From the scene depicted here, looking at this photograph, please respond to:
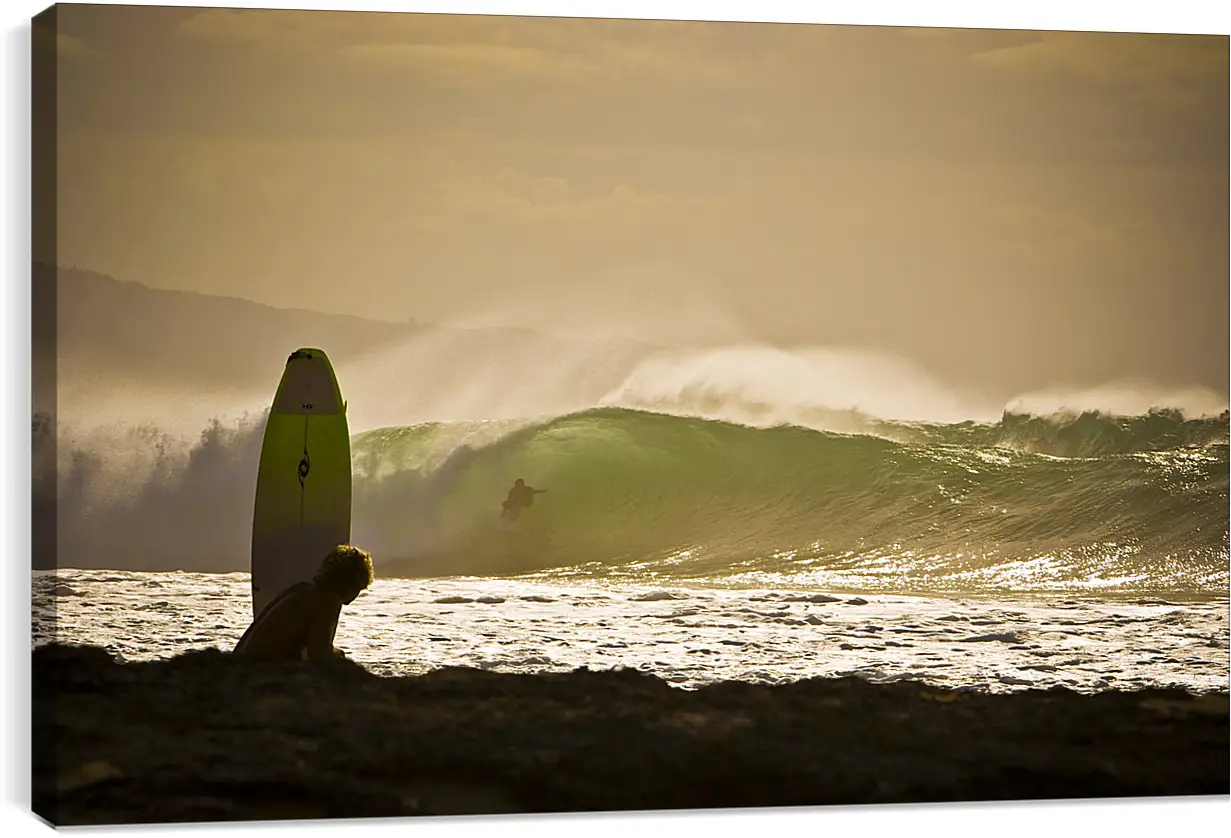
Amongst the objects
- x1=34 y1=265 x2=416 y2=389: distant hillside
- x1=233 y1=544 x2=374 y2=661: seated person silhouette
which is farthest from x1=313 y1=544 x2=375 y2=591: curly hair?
x1=34 y1=265 x2=416 y2=389: distant hillside

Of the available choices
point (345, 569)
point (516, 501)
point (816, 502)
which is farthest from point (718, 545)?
point (345, 569)

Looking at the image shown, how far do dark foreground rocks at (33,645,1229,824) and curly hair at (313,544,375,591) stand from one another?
0.23 m

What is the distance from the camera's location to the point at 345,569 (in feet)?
15.2

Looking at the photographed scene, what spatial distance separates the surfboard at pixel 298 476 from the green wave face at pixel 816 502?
84 mm

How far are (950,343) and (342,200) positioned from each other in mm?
1752

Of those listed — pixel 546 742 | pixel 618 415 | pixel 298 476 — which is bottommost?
pixel 546 742

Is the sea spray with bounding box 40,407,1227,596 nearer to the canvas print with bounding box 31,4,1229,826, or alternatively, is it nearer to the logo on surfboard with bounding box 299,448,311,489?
the canvas print with bounding box 31,4,1229,826

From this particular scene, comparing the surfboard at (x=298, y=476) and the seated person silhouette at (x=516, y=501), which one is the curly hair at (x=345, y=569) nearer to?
the surfboard at (x=298, y=476)

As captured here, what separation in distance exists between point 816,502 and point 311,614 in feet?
4.68

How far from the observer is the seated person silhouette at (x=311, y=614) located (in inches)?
179

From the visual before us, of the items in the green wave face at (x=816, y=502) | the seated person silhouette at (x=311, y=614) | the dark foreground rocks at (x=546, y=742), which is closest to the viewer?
the dark foreground rocks at (x=546, y=742)

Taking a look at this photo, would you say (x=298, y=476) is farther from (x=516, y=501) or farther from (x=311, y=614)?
(x=516, y=501)

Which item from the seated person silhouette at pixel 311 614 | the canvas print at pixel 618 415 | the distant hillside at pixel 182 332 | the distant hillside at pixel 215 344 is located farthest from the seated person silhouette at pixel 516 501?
the distant hillside at pixel 182 332

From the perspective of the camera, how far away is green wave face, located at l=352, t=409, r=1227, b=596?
Result: 4.69m
